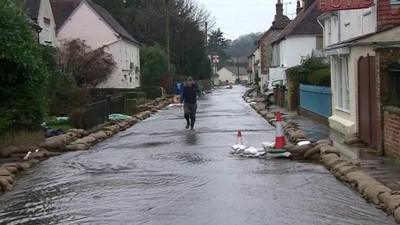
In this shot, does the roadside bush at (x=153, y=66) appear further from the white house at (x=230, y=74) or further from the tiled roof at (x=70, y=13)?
the white house at (x=230, y=74)

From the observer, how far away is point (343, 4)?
2048 cm

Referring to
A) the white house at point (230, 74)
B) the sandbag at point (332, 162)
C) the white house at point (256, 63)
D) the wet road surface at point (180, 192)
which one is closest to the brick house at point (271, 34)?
the white house at point (256, 63)

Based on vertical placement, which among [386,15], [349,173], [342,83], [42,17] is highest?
[42,17]

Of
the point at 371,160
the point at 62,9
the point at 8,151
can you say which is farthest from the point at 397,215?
the point at 62,9

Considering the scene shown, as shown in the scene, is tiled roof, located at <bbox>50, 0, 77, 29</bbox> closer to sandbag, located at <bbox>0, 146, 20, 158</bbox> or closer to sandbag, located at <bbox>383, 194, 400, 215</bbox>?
sandbag, located at <bbox>0, 146, 20, 158</bbox>

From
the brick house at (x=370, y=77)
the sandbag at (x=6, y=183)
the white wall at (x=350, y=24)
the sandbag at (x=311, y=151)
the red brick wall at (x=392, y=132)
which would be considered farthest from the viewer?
the white wall at (x=350, y=24)

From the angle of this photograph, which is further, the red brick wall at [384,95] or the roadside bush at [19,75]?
the roadside bush at [19,75]

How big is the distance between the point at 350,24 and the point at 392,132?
9838mm

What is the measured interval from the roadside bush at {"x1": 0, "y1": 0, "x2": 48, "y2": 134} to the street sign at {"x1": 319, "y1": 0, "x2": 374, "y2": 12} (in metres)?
8.49

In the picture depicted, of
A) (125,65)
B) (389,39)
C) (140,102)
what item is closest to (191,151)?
(389,39)

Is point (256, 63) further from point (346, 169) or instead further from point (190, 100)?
point (346, 169)

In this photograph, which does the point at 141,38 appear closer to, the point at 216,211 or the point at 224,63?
the point at 216,211

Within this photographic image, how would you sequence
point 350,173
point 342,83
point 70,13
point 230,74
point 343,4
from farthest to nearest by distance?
point 230,74, point 70,13, point 342,83, point 343,4, point 350,173

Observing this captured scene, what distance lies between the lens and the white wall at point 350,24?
2016 centimetres
